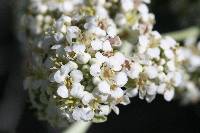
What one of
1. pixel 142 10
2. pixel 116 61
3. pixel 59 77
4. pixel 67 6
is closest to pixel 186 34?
pixel 142 10

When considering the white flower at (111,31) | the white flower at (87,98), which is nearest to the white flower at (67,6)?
the white flower at (111,31)

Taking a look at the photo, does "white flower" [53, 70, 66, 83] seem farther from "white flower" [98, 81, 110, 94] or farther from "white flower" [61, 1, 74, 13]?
"white flower" [61, 1, 74, 13]

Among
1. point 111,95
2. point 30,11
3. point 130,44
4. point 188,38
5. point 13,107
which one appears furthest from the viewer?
point 13,107

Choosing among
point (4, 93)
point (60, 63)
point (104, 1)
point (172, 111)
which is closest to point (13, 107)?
point (4, 93)

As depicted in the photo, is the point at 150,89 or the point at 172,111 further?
the point at 172,111

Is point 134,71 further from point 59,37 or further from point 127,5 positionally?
point 127,5

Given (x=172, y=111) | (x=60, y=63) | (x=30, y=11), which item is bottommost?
(x=172, y=111)

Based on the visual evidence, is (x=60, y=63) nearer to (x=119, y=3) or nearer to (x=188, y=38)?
(x=119, y=3)

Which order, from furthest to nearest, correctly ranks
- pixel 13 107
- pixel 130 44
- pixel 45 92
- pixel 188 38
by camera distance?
pixel 13 107 < pixel 188 38 < pixel 130 44 < pixel 45 92
